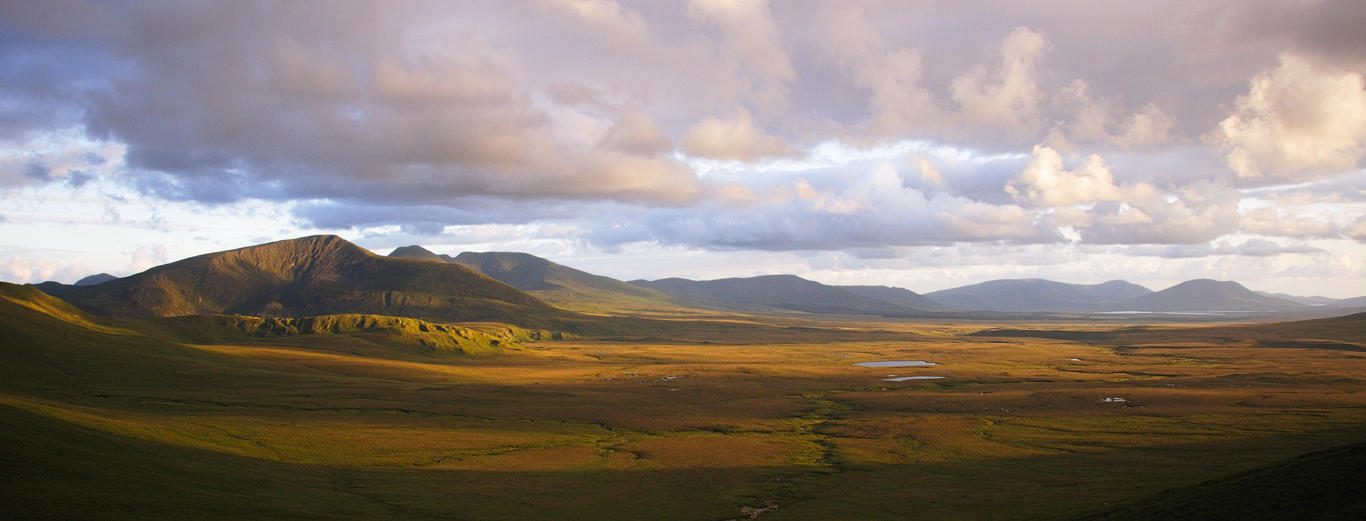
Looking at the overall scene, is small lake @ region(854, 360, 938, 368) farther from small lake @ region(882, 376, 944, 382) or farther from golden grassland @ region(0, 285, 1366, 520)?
golden grassland @ region(0, 285, 1366, 520)

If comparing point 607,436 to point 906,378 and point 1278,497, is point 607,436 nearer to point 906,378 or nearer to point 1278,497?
point 1278,497

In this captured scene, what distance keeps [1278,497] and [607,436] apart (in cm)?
→ 6353

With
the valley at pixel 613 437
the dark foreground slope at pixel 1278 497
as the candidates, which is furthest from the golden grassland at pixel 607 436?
the dark foreground slope at pixel 1278 497

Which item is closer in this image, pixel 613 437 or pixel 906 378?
pixel 613 437

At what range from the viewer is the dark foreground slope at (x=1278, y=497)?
119ft

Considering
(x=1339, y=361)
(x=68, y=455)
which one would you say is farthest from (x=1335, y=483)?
(x=1339, y=361)

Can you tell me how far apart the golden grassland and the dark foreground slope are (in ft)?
17.6

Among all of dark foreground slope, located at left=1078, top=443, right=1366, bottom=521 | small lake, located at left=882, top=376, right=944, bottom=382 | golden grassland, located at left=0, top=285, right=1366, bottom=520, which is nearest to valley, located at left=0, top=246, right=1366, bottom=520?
golden grassland, located at left=0, top=285, right=1366, bottom=520

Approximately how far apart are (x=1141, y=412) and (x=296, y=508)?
311ft

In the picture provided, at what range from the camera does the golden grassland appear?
5303 centimetres

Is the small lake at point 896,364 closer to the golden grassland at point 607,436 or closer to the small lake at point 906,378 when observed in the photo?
the small lake at point 906,378

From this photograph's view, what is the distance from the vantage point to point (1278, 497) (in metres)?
38.8

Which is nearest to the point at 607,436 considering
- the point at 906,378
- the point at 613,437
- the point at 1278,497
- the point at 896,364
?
the point at 613,437

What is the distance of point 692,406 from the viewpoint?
11250cm
